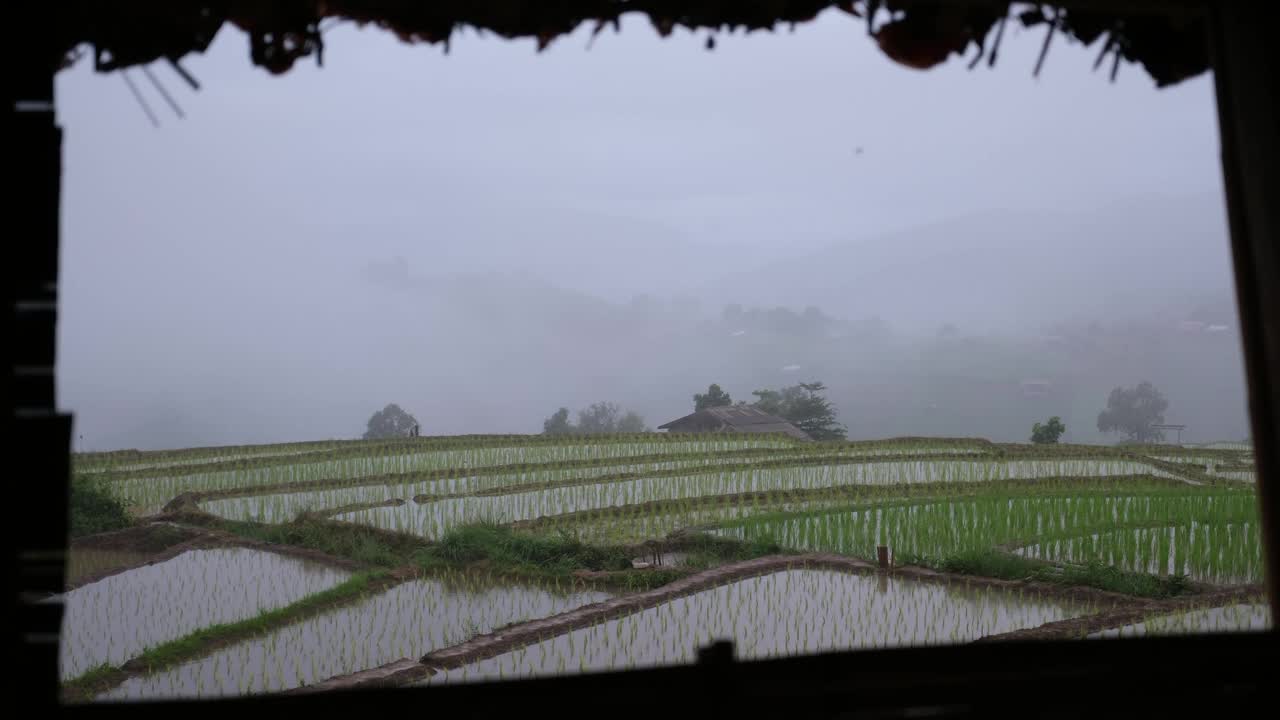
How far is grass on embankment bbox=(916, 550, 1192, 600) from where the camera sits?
5.11 meters

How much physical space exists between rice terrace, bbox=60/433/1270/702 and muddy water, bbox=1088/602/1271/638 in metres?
0.02

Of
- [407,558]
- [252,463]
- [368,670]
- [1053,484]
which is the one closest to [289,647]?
[368,670]

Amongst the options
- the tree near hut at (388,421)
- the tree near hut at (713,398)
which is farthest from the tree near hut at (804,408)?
the tree near hut at (388,421)

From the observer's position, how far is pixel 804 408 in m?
20.6

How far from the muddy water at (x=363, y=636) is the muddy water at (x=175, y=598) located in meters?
0.40

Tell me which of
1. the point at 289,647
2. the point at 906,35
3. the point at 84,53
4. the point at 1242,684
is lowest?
the point at 289,647

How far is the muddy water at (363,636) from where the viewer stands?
3.92 metres

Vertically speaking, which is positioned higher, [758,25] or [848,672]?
[758,25]

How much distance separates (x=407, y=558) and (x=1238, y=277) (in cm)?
495

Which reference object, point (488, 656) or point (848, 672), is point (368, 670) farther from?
point (848, 672)

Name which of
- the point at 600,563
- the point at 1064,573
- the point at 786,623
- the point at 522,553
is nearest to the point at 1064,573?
the point at 1064,573

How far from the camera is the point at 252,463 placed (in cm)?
956

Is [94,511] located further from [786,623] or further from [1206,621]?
[1206,621]

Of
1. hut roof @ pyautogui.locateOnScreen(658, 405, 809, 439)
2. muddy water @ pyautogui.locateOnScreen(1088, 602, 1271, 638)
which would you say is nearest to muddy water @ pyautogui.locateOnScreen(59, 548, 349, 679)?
muddy water @ pyautogui.locateOnScreen(1088, 602, 1271, 638)
